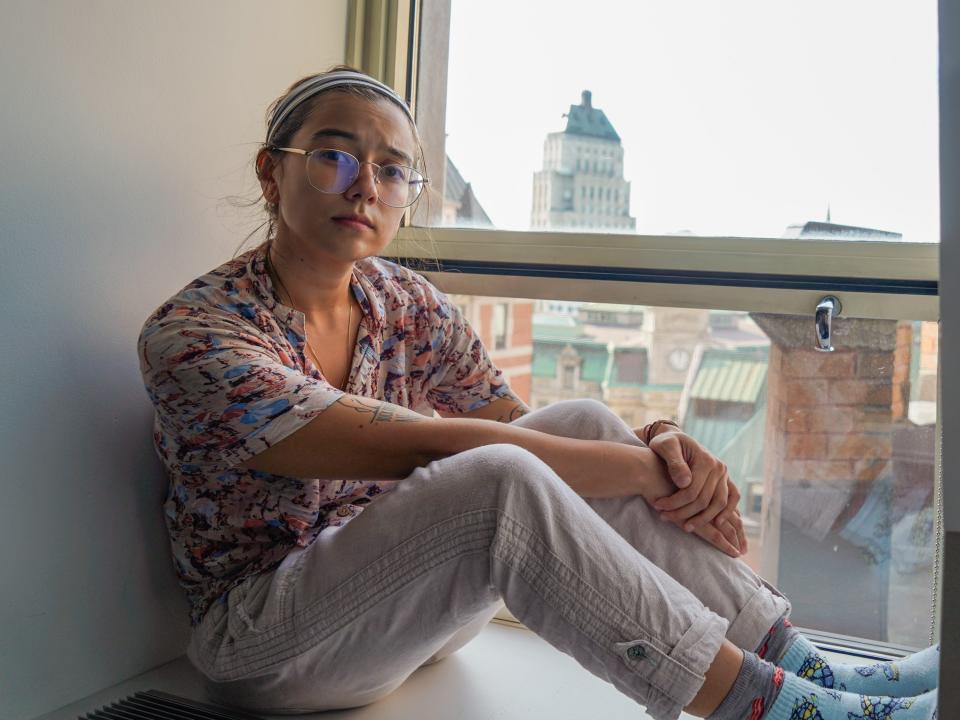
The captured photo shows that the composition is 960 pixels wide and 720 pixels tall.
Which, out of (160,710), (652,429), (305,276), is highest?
(305,276)

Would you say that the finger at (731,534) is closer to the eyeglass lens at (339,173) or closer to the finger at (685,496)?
the finger at (685,496)

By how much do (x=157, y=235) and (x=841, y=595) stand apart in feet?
4.76

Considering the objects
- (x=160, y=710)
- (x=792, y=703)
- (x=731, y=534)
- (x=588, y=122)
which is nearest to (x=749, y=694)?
(x=792, y=703)

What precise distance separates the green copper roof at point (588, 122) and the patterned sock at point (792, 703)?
1.16m

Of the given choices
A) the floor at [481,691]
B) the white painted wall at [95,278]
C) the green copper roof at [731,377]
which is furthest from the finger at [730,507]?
the white painted wall at [95,278]

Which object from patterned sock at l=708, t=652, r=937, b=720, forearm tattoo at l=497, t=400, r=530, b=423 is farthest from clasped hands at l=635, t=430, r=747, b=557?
forearm tattoo at l=497, t=400, r=530, b=423

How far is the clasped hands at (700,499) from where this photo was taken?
1392mm

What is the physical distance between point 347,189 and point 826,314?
916 mm

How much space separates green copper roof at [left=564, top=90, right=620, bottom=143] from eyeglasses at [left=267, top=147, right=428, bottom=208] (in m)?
0.61

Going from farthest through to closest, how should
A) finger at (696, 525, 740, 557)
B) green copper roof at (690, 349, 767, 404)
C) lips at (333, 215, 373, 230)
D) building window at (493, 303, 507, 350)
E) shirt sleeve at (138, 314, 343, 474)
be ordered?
building window at (493, 303, 507, 350)
green copper roof at (690, 349, 767, 404)
lips at (333, 215, 373, 230)
finger at (696, 525, 740, 557)
shirt sleeve at (138, 314, 343, 474)

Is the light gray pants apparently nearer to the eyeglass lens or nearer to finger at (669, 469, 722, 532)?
finger at (669, 469, 722, 532)

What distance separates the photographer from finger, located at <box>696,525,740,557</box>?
4.55 ft

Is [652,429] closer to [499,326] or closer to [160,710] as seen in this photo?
[499,326]

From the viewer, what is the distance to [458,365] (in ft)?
5.69
